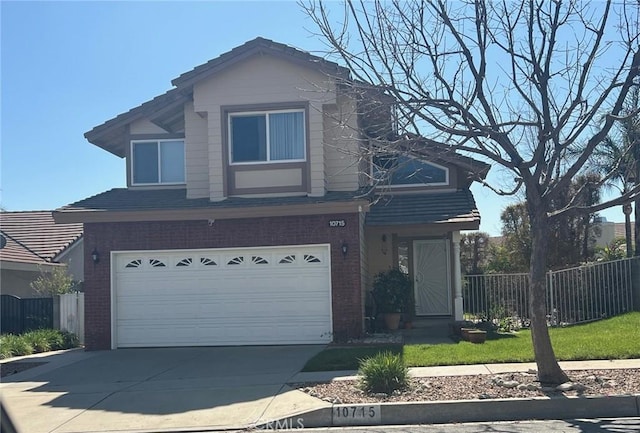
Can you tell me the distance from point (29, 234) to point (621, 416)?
873 inches

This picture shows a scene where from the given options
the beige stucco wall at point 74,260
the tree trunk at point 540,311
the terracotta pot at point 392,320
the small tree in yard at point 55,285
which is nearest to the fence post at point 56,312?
the small tree in yard at point 55,285

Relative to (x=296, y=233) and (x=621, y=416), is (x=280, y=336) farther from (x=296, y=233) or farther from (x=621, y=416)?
(x=621, y=416)

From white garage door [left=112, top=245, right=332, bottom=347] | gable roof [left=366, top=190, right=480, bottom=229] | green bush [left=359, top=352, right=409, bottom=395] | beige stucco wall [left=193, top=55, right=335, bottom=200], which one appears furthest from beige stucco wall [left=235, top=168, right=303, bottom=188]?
green bush [left=359, top=352, right=409, bottom=395]

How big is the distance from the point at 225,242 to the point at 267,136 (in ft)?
9.22

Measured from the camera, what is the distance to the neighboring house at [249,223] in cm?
1542

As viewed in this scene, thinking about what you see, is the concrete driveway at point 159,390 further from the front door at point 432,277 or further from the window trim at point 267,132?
the front door at point 432,277

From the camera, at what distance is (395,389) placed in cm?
945

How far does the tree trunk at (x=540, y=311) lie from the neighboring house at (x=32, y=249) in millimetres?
15018

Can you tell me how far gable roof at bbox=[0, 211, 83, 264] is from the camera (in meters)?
22.6

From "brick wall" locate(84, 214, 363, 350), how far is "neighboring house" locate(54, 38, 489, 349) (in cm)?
2

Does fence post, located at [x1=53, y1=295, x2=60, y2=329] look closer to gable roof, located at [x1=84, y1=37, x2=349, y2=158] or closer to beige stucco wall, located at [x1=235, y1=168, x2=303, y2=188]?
gable roof, located at [x1=84, y1=37, x2=349, y2=158]

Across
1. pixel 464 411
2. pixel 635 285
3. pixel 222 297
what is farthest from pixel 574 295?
pixel 464 411

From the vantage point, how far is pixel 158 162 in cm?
1834

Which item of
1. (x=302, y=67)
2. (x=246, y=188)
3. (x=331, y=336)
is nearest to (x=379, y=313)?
(x=331, y=336)
